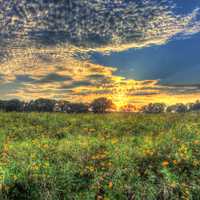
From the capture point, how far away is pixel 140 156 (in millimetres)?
9609

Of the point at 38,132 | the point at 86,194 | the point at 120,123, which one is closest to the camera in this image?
the point at 86,194

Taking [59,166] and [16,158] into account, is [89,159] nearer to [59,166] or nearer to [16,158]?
[59,166]

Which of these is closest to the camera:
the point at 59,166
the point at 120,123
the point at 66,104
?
the point at 59,166

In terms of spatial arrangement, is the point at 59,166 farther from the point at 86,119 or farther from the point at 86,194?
the point at 86,119

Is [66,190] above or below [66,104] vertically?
below

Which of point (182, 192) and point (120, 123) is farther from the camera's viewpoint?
point (120, 123)

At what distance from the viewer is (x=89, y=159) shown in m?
9.73

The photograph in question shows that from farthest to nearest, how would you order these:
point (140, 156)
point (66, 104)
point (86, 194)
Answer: point (66, 104) < point (140, 156) < point (86, 194)

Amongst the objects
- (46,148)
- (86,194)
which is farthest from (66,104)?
(86,194)

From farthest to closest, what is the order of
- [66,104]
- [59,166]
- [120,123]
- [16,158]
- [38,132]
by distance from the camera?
[66,104], [120,123], [38,132], [16,158], [59,166]

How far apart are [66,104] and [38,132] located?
1676 inches

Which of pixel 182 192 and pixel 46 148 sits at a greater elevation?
pixel 46 148

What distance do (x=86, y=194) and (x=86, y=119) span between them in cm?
1698

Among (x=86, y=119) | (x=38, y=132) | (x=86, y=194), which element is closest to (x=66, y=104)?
(x=86, y=119)
